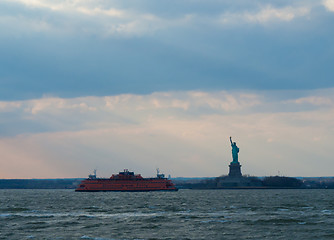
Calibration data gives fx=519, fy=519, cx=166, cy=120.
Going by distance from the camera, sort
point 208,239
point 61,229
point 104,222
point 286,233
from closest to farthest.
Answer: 1. point 208,239
2. point 286,233
3. point 61,229
4. point 104,222

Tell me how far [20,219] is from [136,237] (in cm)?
2595

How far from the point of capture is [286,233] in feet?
178

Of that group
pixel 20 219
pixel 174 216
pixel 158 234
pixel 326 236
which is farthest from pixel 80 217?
pixel 326 236

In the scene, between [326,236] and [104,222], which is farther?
[104,222]

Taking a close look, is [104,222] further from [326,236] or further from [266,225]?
[326,236]

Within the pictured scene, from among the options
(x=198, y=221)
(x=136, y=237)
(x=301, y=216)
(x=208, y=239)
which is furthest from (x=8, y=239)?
(x=301, y=216)

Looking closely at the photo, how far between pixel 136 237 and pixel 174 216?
74.8 feet

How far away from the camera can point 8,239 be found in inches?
2020

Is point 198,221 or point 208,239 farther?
point 198,221

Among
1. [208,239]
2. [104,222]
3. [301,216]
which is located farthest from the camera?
[301,216]

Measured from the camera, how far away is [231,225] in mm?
61062

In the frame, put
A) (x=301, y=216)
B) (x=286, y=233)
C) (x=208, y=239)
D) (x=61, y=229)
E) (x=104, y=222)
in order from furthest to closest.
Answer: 1. (x=301, y=216)
2. (x=104, y=222)
3. (x=61, y=229)
4. (x=286, y=233)
5. (x=208, y=239)

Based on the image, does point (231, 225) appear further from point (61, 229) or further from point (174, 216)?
point (61, 229)

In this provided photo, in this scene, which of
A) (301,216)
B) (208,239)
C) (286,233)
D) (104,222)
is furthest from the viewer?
(301,216)
